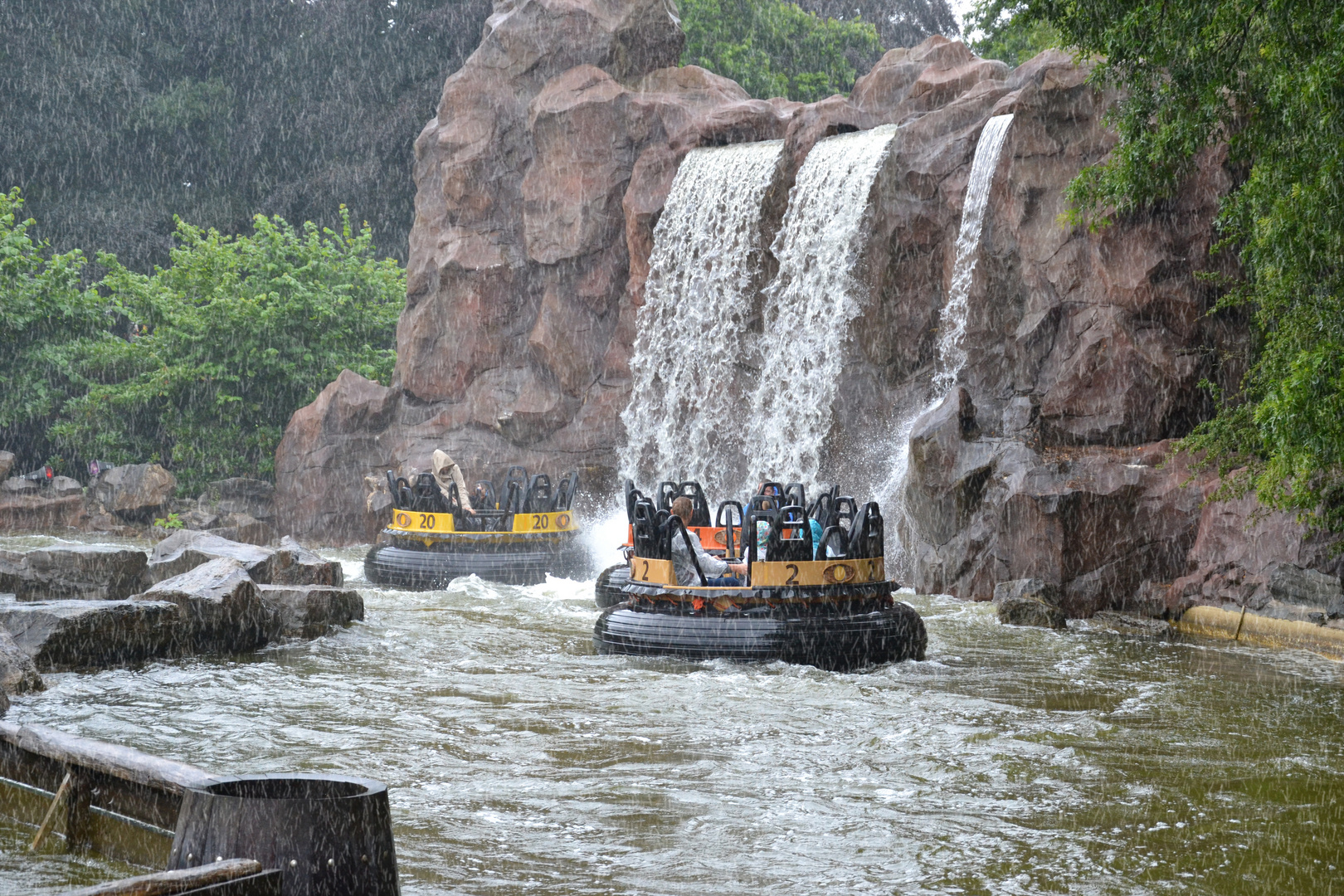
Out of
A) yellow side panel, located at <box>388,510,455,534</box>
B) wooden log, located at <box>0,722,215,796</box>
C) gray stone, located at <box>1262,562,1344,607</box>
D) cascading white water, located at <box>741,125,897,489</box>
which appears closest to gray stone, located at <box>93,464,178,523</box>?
yellow side panel, located at <box>388,510,455,534</box>

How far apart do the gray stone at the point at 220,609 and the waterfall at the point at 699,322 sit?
10.8 m

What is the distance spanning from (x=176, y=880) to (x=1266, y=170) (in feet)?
31.8

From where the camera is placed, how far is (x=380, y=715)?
8352 mm

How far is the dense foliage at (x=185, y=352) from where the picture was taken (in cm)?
2764

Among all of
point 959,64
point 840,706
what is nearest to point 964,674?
point 840,706

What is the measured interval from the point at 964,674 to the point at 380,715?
14.3ft

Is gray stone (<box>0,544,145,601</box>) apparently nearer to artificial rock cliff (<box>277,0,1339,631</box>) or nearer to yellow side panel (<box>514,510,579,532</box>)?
yellow side panel (<box>514,510,579,532</box>)

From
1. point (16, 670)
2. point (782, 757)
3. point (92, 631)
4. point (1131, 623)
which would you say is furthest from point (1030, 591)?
point (16, 670)

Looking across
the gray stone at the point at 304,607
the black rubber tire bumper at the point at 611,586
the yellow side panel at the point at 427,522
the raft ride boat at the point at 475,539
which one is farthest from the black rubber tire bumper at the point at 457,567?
the gray stone at the point at 304,607

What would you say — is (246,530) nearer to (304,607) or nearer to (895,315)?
(895,315)

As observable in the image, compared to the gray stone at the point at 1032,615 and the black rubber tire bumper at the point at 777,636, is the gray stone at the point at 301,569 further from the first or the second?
the gray stone at the point at 1032,615

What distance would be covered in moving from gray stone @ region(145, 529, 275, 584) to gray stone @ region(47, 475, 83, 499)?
1221 centimetres

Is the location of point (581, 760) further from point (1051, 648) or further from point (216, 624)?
point (1051, 648)

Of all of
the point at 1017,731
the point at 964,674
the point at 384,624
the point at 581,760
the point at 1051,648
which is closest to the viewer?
the point at 581,760
